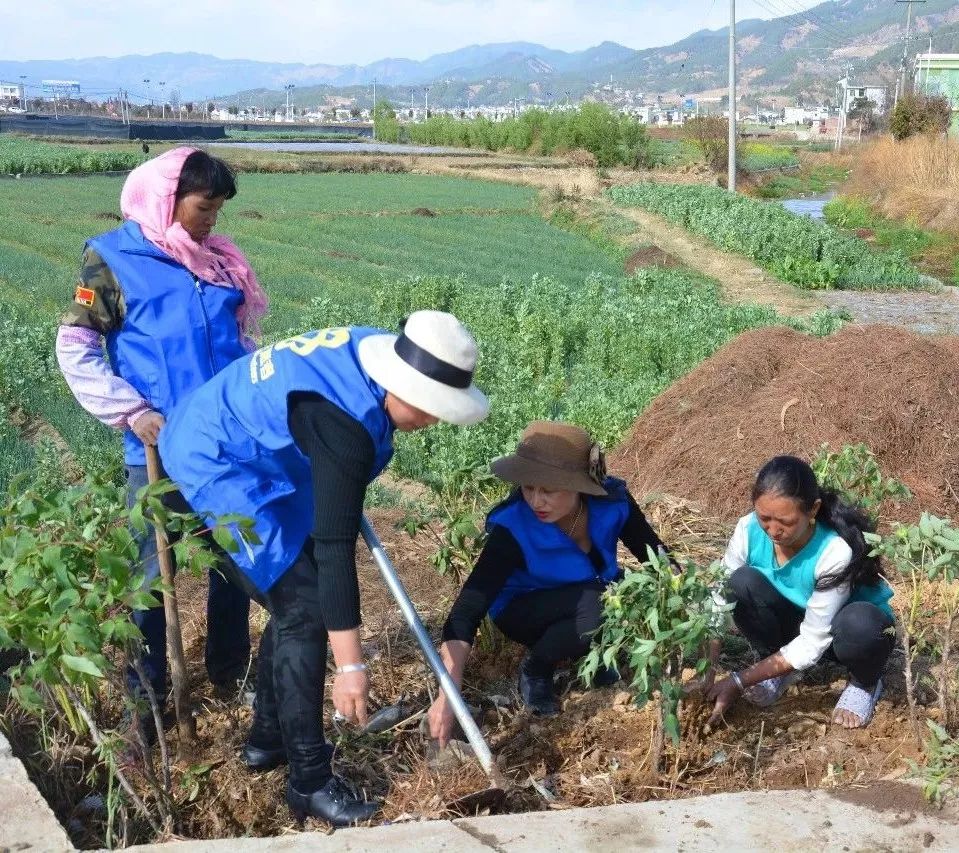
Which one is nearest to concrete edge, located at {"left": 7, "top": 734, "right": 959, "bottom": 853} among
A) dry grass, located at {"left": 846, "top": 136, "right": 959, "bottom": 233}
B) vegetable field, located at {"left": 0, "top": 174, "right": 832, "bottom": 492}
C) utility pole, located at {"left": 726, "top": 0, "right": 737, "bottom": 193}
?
vegetable field, located at {"left": 0, "top": 174, "right": 832, "bottom": 492}

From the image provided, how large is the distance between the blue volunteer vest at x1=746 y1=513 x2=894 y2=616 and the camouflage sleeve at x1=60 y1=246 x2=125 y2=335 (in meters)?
1.89

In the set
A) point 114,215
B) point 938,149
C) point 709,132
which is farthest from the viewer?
point 709,132

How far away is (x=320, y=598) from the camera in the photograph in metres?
2.54

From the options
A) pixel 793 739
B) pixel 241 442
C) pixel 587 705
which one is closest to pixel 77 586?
pixel 241 442

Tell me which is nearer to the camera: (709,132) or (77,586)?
(77,586)

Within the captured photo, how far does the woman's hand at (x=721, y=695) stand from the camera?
3.19m

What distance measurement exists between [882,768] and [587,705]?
84cm

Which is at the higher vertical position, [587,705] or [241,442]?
[241,442]

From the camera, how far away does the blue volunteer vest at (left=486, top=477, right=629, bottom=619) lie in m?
3.32

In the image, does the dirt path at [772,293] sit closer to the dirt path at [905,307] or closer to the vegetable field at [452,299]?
the dirt path at [905,307]

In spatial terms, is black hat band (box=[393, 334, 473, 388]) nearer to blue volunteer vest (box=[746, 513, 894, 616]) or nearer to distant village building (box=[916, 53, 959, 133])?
blue volunteer vest (box=[746, 513, 894, 616])

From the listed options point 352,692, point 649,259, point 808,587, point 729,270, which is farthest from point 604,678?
point 729,270

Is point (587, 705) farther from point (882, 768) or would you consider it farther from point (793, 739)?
point (882, 768)

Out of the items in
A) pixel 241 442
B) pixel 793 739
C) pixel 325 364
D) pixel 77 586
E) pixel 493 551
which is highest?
pixel 325 364
